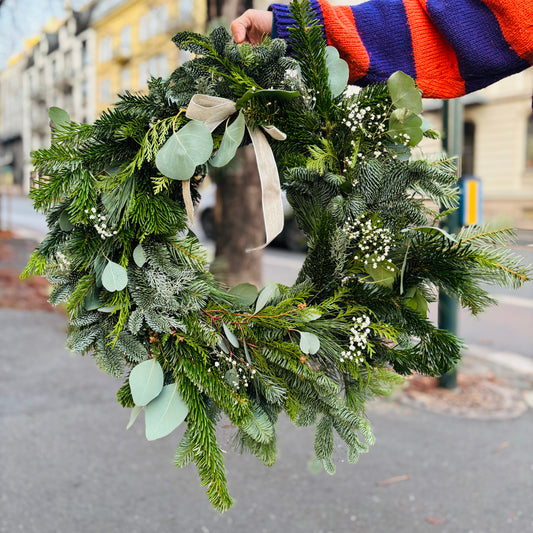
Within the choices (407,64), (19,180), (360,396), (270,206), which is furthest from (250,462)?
(19,180)

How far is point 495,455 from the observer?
284cm

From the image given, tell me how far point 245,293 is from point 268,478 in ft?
5.31

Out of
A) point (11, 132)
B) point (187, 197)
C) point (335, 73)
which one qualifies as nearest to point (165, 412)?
point (187, 197)

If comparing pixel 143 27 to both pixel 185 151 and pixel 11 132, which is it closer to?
pixel 185 151

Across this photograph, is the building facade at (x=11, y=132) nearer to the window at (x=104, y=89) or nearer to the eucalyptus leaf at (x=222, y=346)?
the window at (x=104, y=89)

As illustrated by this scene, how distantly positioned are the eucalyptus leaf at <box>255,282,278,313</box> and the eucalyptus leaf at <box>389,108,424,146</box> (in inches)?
16.3

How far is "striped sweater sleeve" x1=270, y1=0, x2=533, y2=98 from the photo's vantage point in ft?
4.05

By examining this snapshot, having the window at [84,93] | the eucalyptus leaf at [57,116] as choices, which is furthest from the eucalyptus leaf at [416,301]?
the window at [84,93]

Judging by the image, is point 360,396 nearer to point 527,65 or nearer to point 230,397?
point 230,397

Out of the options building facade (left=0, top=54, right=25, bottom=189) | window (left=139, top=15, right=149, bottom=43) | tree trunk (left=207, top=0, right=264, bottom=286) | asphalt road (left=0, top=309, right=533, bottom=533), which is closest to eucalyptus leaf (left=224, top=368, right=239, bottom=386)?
asphalt road (left=0, top=309, right=533, bottom=533)

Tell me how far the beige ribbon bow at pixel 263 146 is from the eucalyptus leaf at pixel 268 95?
3 centimetres

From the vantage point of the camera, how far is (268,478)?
2625 mm

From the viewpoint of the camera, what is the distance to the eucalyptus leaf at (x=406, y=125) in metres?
1.11

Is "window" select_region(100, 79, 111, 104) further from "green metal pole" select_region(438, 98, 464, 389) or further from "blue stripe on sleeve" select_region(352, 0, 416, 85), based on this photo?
"blue stripe on sleeve" select_region(352, 0, 416, 85)
